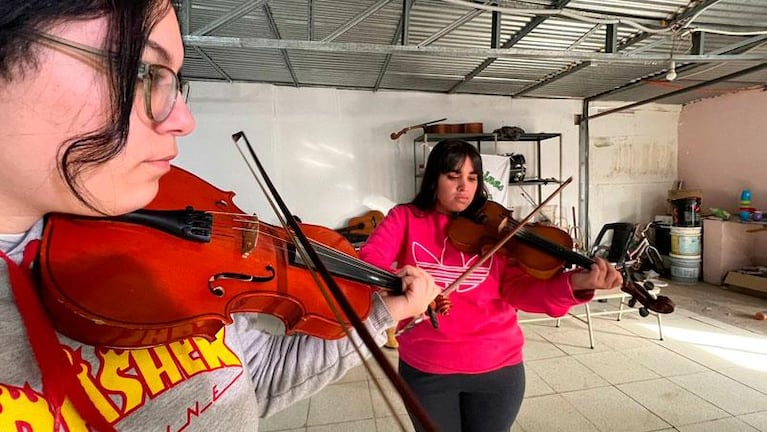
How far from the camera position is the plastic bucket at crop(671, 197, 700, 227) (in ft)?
15.8

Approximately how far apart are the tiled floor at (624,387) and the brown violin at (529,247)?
996 mm

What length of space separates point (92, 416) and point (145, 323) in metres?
0.13

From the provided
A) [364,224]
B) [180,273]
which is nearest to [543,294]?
[180,273]

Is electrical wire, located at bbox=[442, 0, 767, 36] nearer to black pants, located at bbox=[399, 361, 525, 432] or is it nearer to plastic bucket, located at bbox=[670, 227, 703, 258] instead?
black pants, located at bbox=[399, 361, 525, 432]

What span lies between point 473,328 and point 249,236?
2.67 ft

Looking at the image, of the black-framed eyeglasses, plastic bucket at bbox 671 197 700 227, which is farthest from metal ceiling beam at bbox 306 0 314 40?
plastic bucket at bbox 671 197 700 227

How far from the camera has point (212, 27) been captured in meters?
2.24

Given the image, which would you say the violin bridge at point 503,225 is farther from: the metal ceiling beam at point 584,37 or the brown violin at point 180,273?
the metal ceiling beam at point 584,37

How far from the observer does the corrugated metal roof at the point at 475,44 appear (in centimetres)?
247

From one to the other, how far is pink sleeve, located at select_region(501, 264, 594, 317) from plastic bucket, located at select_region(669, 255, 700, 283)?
197 inches

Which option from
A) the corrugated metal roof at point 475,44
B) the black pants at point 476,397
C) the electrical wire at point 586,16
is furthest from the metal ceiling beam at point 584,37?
the black pants at point 476,397

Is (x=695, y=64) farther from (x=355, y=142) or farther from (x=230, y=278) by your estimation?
(x=230, y=278)

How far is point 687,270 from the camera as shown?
4922 mm

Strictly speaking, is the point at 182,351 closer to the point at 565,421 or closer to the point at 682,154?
the point at 565,421
